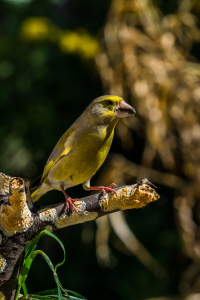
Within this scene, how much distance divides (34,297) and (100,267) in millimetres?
2679

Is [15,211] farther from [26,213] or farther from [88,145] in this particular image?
[88,145]

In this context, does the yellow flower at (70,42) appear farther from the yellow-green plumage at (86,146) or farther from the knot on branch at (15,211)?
the knot on branch at (15,211)

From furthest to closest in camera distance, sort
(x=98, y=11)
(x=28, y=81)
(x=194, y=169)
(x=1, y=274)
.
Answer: (x=98, y=11), (x=28, y=81), (x=194, y=169), (x=1, y=274)

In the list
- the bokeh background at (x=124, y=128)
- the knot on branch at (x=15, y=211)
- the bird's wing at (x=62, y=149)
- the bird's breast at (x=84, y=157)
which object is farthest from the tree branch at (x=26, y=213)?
the bokeh background at (x=124, y=128)

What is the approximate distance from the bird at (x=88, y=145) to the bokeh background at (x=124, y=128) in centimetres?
200

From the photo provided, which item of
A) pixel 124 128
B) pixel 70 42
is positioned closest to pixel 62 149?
pixel 124 128

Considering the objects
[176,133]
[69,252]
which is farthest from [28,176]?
[176,133]

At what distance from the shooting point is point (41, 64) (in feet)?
14.7

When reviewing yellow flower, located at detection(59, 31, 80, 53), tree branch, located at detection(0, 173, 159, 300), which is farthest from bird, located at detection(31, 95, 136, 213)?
yellow flower, located at detection(59, 31, 80, 53)

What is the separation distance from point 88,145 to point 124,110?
0.82 ft

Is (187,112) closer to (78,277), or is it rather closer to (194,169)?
(194,169)

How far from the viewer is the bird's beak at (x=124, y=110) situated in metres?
1.98

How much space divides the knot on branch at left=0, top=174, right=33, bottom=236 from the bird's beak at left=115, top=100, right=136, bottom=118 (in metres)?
0.68

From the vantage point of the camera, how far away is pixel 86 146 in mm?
2066
